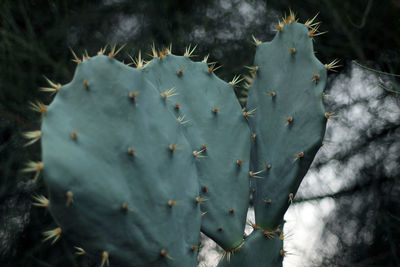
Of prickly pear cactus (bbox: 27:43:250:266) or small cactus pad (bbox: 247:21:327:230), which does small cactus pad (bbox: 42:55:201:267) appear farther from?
small cactus pad (bbox: 247:21:327:230)

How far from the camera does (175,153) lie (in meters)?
0.87

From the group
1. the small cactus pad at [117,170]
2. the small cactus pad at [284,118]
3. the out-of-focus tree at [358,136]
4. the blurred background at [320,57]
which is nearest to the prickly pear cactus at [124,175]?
the small cactus pad at [117,170]

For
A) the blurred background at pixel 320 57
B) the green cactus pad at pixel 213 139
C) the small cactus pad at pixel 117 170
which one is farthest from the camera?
the blurred background at pixel 320 57

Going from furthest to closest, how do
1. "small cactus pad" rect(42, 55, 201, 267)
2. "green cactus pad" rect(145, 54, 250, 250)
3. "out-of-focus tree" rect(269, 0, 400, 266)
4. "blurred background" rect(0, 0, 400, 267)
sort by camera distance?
"out-of-focus tree" rect(269, 0, 400, 266)
"blurred background" rect(0, 0, 400, 267)
"green cactus pad" rect(145, 54, 250, 250)
"small cactus pad" rect(42, 55, 201, 267)

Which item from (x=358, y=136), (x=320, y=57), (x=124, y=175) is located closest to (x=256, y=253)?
(x=124, y=175)

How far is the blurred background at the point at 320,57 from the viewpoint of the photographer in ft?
6.23

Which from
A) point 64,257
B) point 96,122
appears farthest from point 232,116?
point 64,257

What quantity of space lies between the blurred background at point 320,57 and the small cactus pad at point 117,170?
1.14m

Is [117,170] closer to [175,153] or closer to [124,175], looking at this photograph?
[124,175]

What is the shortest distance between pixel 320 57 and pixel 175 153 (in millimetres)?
1576

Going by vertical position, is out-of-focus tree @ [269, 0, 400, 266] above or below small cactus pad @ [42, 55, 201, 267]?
below

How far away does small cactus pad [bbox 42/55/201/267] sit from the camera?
71cm

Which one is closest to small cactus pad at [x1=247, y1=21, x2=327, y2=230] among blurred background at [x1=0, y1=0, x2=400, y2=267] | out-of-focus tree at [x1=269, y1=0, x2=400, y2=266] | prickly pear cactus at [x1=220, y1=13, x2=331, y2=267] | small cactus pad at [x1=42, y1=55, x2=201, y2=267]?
prickly pear cactus at [x1=220, y1=13, x2=331, y2=267]

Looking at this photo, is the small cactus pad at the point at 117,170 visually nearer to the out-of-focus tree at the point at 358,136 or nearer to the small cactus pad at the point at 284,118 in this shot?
the small cactus pad at the point at 284,118
